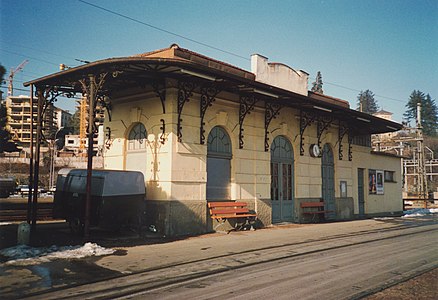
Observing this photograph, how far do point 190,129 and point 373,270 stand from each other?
26.1 ft

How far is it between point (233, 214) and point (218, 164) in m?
2.02

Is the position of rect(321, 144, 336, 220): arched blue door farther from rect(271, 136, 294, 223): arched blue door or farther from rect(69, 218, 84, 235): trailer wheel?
rect(69, 218, 84, 235): trailer wheel

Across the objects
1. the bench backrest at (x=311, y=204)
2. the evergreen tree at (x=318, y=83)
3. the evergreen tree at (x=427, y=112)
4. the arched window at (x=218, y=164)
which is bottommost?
the bench backrest at (x=311, y=204)

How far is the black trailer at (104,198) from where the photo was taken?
37.8 ft

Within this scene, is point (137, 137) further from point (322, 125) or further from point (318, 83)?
point (318, 83)

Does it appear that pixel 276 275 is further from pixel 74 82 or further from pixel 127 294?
pixel 74 82

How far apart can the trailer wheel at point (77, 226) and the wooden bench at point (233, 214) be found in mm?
4487

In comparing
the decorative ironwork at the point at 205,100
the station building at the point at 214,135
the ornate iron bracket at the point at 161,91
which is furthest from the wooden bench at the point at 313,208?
the ornate iron bracket at the point at 161,91

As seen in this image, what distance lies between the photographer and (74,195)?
1253cm

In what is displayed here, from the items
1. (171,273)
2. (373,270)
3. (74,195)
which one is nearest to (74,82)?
(74,195)

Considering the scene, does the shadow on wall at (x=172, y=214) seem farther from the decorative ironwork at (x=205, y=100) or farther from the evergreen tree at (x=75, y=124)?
the evergreen tree at (x=75, y=124)

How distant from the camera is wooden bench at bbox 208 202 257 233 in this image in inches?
560

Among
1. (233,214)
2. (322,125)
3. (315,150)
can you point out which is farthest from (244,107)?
(322,125)

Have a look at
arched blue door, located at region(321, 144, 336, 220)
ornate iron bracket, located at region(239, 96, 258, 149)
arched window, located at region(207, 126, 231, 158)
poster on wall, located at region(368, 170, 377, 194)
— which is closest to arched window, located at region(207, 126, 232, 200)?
arched window, located at region(207, 126, 231, 158)
